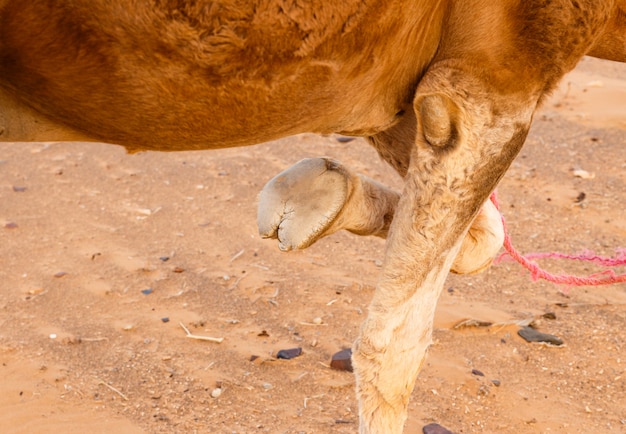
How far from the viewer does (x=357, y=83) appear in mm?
1847

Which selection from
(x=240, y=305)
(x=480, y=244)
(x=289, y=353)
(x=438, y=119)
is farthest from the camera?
(x=240, y=305)

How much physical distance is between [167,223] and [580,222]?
284 centimetres

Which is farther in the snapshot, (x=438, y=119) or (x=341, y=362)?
(x=341, y=362)

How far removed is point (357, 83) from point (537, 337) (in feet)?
7.86

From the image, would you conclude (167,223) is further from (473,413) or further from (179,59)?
(179,59)

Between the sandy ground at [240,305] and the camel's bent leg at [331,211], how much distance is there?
2.87ft

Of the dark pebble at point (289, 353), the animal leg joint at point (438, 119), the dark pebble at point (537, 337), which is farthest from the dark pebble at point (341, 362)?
the animal leg joint at point (438, 119)

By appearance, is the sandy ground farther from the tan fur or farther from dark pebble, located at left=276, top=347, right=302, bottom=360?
the tan fur

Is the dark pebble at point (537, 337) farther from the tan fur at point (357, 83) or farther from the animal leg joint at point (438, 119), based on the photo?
the animal leg joint at point (438, 119)

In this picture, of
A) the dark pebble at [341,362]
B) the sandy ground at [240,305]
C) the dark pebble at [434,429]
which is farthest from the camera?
the dark pebble at [341,362]

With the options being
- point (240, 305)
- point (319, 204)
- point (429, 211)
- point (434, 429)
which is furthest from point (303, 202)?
point (240, 305)

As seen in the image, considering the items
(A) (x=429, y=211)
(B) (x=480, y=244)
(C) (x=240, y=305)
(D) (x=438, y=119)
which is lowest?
(C) (x=240, y=305)

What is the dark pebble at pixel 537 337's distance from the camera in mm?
3750

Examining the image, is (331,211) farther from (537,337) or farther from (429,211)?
(537,337)
